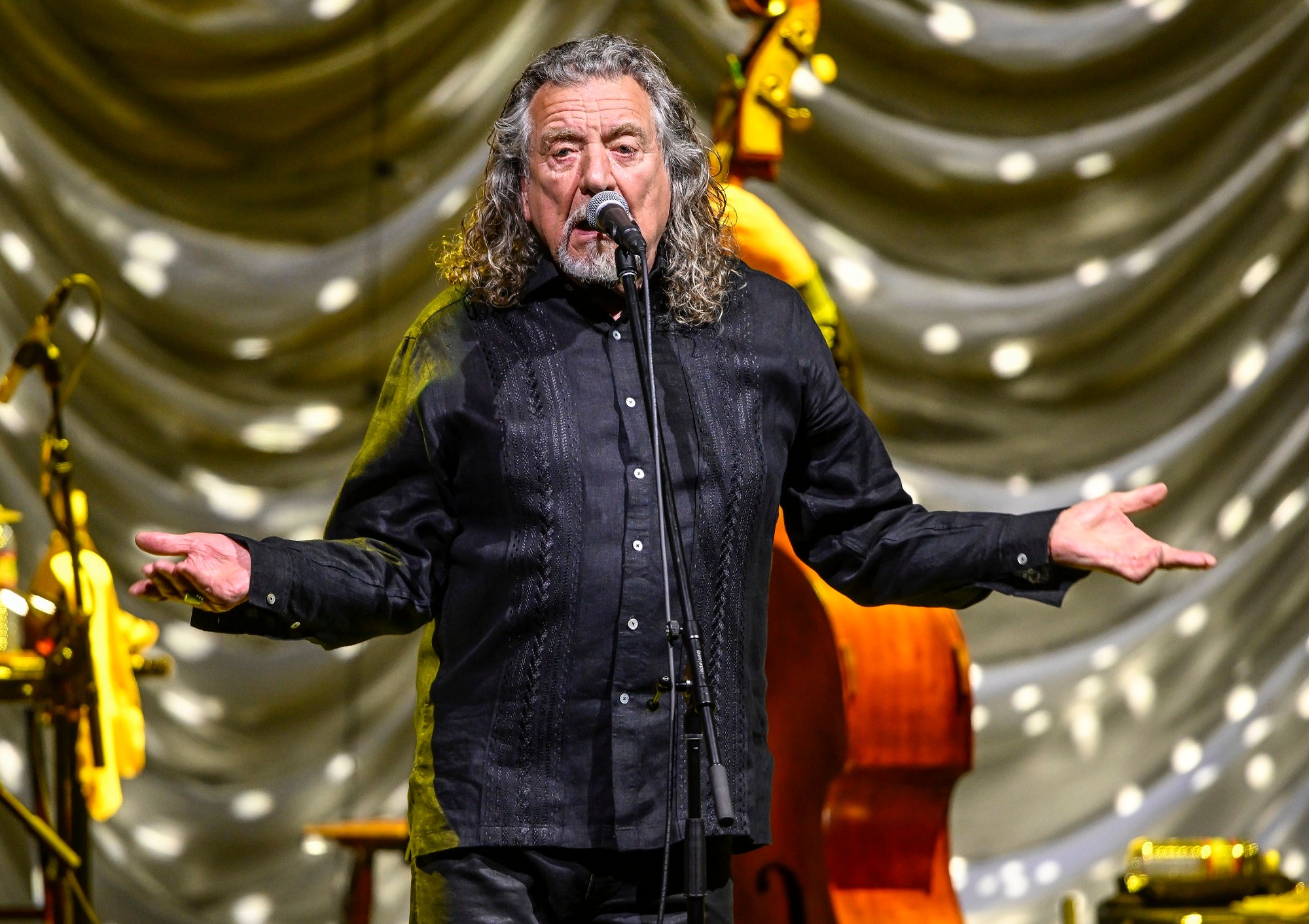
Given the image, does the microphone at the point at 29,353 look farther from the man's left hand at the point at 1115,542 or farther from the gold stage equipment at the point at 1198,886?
the gold stage equipment at the point at 1198,886

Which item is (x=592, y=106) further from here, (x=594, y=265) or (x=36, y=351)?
(x=36, y=351)

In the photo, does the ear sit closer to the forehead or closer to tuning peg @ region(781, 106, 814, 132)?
the forehead

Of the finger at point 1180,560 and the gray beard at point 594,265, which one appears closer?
the finger at point 1180,560

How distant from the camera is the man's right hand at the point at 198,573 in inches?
64.7

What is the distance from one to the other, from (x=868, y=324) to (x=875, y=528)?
2.56 meters

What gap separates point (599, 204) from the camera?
1.86 m

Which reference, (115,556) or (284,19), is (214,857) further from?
(284,19)

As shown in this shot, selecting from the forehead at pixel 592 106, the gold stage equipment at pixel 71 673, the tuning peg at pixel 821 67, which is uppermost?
the tuning peg at pixel 821 67

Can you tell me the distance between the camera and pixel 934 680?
2764 mm

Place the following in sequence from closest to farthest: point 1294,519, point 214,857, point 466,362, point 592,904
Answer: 1. point 592,904
2. point 466,362
3. point 214,857
4. point 1294,519

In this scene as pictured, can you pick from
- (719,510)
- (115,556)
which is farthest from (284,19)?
(719,510)

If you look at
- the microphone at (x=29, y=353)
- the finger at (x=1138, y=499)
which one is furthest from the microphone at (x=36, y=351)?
the finger at (x=1138, y=499)

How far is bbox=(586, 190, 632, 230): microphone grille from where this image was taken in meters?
1.84

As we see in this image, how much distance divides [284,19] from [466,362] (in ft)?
8.79
